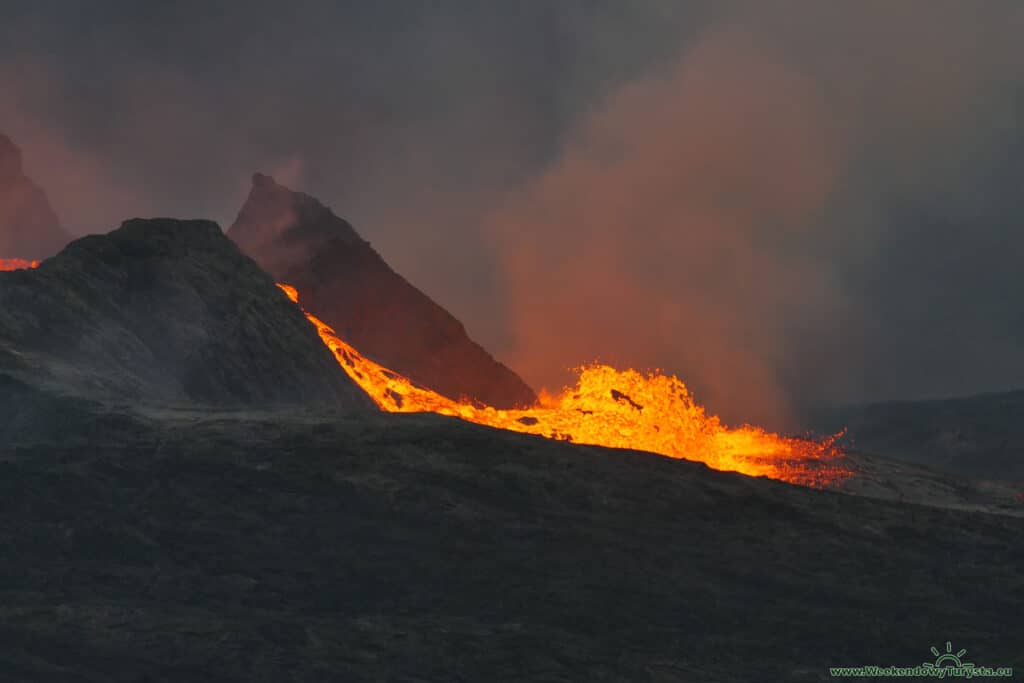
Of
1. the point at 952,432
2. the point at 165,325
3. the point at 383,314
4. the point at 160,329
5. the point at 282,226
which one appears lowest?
the point at 160,329

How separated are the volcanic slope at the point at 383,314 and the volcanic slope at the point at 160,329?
3905 centimetres

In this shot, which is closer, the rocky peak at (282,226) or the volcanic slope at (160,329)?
the volcanic slope at (160,329)

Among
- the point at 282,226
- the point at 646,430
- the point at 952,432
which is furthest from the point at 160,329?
the point at 952,432

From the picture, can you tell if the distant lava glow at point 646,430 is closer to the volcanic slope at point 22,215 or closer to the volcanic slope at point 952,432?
the volcanic slope at point 952,432

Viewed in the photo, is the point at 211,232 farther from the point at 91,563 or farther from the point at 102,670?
the point at 102,670

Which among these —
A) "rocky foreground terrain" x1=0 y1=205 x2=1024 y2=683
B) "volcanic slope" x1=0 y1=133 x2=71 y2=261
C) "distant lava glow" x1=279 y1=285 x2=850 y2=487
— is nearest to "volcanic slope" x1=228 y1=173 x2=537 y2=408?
"distant lava glow" x1=279 y1=285 x2=850 y2=487

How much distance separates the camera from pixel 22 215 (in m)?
154

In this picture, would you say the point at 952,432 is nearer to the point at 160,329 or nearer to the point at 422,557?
the point at 160,329

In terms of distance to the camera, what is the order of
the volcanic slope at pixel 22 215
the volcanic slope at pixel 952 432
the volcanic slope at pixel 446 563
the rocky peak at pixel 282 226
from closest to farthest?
1. the volcanic slope at pixel 446 563
2. the rocky peak at pixel 282 226
3. the volcanic slope at pixel 952 432
4. the volcanic slope at pixel 22 215

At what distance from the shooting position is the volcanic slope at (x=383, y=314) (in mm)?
82250

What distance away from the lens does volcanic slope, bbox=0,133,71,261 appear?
151375mm

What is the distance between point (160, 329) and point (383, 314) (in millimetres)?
51944

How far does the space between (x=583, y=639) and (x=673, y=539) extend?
469cm

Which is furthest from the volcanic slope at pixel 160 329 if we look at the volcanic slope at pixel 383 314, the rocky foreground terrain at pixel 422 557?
the volcanic slope at pixel 383 314
